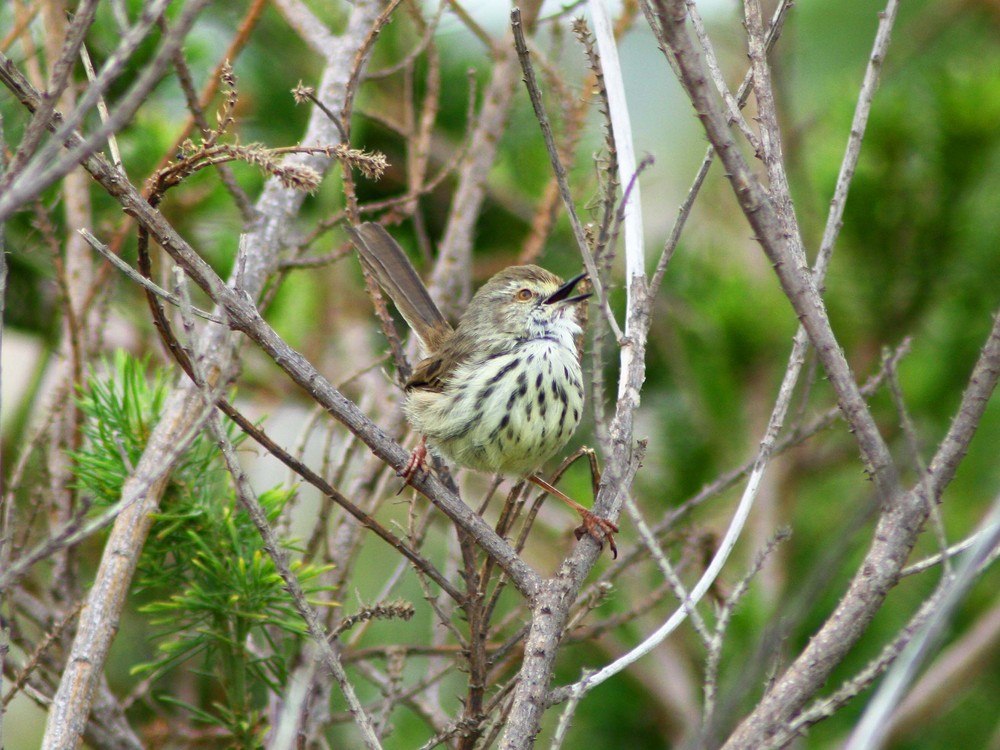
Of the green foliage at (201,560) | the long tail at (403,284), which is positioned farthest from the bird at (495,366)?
the green foliage at (201,560)

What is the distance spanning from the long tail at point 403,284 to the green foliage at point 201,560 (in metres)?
0.93

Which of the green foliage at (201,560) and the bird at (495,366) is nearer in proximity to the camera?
the green foliage at (201,560)

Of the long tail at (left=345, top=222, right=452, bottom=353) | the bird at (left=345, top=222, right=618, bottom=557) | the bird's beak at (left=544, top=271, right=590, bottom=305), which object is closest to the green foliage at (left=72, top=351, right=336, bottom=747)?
the bird at (left=345, top=222, right=618, bottom=557)

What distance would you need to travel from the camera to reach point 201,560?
2584 mm

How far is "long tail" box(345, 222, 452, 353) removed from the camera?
11.3 ft

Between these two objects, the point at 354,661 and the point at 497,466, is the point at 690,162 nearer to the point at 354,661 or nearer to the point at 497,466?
the point at 497,466

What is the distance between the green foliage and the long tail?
3.05ft

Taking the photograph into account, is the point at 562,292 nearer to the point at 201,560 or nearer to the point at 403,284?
the point at 403,284

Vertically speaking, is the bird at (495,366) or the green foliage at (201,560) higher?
the bird at (495,366)

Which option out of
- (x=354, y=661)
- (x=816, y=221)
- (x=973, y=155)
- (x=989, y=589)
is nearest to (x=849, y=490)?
(x=989, y=589)

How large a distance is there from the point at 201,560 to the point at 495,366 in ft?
4.28

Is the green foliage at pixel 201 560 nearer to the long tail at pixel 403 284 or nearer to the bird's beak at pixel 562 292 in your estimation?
the long tail at pixel 403 284

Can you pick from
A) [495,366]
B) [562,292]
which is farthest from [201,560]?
[562,292]

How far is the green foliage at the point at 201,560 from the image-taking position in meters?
2.51
